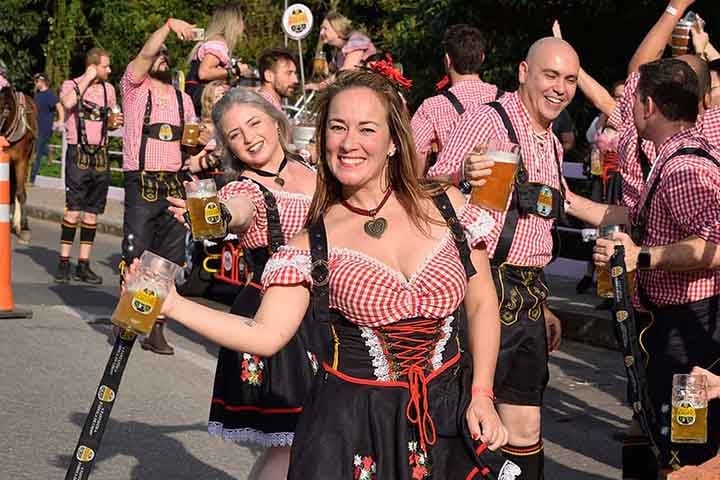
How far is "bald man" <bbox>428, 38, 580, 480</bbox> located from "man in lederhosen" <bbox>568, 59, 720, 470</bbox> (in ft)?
1.41

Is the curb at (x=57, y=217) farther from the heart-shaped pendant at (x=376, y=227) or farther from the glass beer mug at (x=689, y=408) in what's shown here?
the glass beer mug at (x=689, y=408)

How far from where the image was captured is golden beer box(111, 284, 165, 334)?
3684 mm

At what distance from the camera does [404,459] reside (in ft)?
13.1

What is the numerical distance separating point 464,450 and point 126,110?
6826 millimetres

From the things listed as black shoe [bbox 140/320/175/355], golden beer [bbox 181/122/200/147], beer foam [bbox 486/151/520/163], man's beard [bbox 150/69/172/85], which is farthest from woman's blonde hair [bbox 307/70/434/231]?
man's beard [bbox 150/69/172/85]

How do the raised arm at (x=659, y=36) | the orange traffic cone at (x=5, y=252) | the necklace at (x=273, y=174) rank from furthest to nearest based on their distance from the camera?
the orange traffic cone at (x=5, y=252) < the raised arm at (x=659, y=36) < the necklace at (x=273, y=174)

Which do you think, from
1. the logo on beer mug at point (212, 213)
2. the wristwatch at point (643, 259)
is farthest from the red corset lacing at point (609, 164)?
the logo on beer mug at point (212, 213)

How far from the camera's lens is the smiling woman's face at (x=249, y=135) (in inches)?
239

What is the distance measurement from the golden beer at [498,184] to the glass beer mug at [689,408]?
0.92m

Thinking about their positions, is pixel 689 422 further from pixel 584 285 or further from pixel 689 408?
pixel 584 285

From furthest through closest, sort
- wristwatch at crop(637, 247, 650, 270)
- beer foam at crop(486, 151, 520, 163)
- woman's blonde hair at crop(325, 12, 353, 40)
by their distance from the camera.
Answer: woman's blonde hair at crop(325, 12, 353, 40) < wristwatch at crop(637, 247, 650, 270) < beer foam at crop(486, 151, 520, 163)

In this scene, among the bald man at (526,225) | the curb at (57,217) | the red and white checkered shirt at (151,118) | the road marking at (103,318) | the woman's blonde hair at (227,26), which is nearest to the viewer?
the bald man at (526,225)

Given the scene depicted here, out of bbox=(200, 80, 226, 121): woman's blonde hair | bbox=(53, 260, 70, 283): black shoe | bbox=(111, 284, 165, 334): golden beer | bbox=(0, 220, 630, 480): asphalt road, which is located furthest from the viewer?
bbox=(53, 260, 70, 283): black shoe

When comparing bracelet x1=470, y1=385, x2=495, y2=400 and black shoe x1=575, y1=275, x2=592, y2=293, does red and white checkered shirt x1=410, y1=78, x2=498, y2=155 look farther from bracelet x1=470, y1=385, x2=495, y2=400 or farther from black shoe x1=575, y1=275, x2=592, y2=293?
bracelet x1=470, y1=385, x2=495, y2=400
